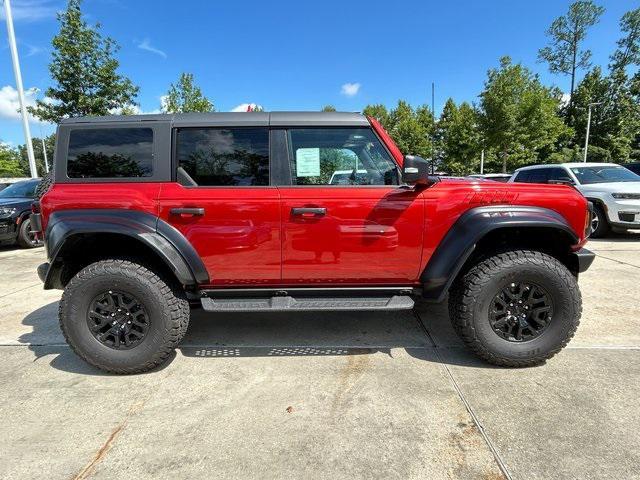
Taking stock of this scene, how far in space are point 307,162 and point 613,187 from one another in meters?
7.86

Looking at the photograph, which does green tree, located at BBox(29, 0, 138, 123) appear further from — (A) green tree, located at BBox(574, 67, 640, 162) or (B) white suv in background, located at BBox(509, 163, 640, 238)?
(A) green tree, located at BBox(574, 67, 640, 162)

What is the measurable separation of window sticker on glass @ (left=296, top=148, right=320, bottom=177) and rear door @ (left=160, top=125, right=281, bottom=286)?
245 mm

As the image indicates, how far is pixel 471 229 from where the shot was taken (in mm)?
2834

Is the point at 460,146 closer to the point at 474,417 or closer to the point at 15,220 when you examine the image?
the point at 15,220

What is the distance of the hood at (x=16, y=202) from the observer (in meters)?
8.45

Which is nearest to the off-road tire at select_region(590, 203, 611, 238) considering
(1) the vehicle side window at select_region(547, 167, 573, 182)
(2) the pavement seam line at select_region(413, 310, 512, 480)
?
(1) the vehicle side window at select_region(547, 167, 573, 182)

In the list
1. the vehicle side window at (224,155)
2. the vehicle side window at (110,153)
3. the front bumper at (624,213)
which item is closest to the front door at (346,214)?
the vehicle side window at (224,155)

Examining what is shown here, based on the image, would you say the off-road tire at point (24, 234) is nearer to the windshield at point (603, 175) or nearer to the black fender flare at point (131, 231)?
the black fender flare at point (131, 231)

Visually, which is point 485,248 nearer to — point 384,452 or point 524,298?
point 524,298

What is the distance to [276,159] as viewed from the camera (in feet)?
9.82

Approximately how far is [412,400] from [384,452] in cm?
54

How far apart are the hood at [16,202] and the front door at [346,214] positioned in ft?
27.7

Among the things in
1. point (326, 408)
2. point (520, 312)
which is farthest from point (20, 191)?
point (520, 312)

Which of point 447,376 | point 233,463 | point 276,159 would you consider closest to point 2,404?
point 233,463
